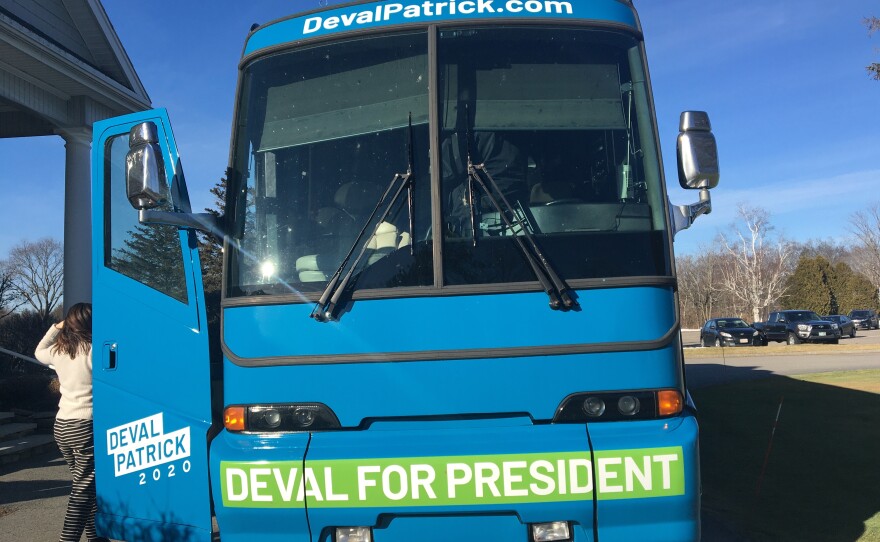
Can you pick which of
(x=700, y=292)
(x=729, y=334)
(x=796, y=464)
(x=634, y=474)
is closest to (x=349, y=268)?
(x=634, y=474)

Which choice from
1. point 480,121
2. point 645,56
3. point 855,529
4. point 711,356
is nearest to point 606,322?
point 480,121

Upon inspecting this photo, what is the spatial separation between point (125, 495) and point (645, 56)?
12.0 ft

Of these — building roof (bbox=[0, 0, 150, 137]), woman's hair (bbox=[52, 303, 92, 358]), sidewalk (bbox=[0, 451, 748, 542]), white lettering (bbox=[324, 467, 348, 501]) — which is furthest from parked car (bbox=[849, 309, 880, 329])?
white lettering (bbox=[324, 467, 348, 501])

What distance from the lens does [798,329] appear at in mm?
34219

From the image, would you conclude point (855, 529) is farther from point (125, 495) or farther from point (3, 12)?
point (3, 12)

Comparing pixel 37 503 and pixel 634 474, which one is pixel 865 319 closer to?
pixel 37 503

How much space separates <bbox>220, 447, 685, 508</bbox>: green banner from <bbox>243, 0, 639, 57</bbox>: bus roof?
2.20m

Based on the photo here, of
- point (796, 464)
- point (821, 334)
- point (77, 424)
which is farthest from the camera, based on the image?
point (821, 334)

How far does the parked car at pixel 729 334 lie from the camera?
3400cm

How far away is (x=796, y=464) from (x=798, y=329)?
2892 centimetres

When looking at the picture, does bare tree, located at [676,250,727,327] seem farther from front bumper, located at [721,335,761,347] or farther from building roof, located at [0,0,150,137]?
building roof, located at [0,0,150,137]

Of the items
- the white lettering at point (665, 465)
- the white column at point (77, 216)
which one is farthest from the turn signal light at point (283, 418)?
the white column at point (77, 216)

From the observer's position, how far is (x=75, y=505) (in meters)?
5.14

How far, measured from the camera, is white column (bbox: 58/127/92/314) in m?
Result: 13.1
